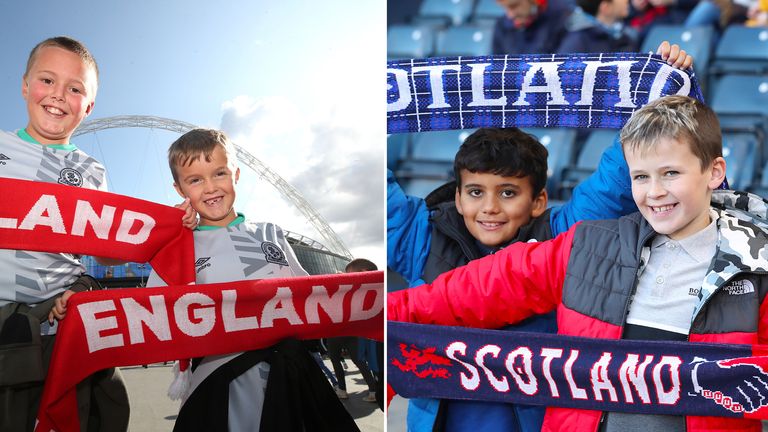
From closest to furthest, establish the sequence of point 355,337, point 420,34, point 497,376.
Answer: point 497,376
point 420,34
point 355,337

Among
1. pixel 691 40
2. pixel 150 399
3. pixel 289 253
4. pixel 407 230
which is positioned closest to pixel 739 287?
pixel 691 40

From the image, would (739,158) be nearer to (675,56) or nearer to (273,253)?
(675,56)

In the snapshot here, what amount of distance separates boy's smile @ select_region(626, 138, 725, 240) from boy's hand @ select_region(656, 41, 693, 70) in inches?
8.8

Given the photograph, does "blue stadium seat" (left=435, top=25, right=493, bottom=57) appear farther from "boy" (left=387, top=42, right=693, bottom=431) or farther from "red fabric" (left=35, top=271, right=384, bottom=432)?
"red fabric" (left=35, top=271, right=384, bottom=432)

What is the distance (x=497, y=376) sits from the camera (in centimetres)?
147

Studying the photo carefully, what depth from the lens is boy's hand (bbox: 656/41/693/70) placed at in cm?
144

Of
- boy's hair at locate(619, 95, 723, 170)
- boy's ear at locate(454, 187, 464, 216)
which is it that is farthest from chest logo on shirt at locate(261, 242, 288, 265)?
boy's hair at locate(619, 95, 723, 170)

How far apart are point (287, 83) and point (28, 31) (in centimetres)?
59

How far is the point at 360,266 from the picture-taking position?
1865 mm

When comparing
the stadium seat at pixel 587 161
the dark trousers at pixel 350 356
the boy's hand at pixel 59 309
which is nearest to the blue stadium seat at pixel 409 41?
the stadium seat at pixel 587 161

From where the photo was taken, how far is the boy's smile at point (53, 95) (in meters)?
1.62

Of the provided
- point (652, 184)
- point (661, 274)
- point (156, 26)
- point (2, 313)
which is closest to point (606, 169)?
point (652, 184)

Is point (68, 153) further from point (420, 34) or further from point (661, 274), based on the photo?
point (661, 274)

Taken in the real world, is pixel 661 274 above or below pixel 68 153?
below
